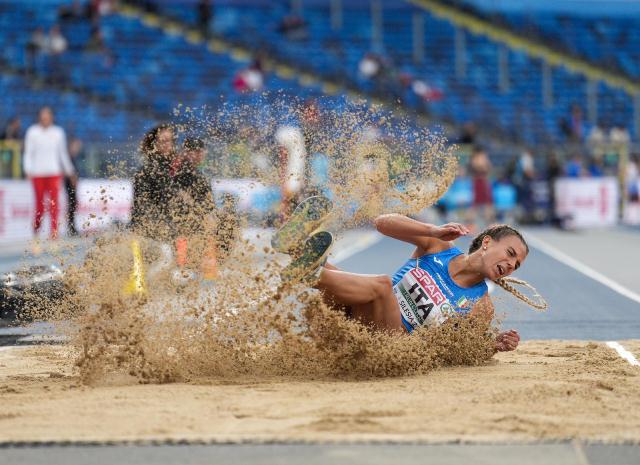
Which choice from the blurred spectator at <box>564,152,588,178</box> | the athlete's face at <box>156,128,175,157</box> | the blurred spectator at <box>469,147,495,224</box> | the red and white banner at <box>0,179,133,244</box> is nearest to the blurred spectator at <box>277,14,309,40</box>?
the blurred spectator at <box>564,152,588,178</box>

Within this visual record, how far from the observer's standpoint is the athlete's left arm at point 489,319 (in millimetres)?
7047

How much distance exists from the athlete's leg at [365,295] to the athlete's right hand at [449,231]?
15.4 inches

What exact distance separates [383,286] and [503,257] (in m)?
0.79

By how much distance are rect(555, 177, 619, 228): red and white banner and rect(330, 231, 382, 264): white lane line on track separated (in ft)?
17.8

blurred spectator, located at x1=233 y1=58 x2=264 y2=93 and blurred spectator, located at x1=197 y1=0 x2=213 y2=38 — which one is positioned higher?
blurred spectator, located at x1=197 y1=0 x2=213 y2=38

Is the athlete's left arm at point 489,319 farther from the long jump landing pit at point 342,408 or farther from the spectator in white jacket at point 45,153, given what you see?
the spectator in white jacket at point 45,153

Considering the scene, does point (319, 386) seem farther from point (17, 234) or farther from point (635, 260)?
point (17, 234)

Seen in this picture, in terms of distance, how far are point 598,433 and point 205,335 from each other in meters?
2.73

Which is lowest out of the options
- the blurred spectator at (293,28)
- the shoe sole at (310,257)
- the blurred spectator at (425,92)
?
the shoe sole at (310,257)

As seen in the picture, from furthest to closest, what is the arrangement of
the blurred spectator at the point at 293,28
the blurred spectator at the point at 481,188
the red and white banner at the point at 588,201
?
the blurred spectator at the point at 293,28
the red and white banner at the point at 588,201
the blurred spectator at the point at 481,188

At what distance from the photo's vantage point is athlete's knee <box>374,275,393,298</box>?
6.61m

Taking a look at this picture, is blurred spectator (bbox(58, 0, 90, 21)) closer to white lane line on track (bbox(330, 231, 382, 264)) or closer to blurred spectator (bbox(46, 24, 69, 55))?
blurred spectator (bbox(46, 24, 69, 55))

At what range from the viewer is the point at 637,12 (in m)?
44.1

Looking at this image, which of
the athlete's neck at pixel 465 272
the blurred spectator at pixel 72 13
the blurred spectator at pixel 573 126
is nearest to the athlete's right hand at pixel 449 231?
the athlete's neck at pixel 465 272
